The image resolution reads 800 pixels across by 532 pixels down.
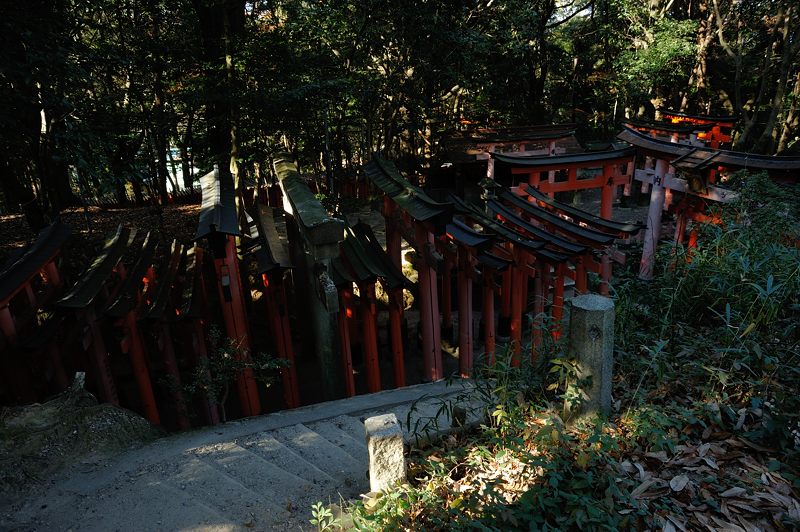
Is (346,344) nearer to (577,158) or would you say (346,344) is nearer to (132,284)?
(132,284)

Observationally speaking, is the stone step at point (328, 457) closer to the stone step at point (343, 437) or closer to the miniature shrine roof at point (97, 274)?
the stone step at point (343, 437)

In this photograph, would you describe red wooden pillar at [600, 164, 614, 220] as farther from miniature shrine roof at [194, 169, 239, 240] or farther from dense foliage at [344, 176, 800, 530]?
miniature shrine roof at [194, 169, 239, 240]

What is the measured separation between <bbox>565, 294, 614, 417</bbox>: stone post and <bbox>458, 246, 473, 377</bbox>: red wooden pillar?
14.0ft

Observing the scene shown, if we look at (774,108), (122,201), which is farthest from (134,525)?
(774,108)

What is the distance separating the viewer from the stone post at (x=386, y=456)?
3.45 metres

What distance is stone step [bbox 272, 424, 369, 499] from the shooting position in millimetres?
4258

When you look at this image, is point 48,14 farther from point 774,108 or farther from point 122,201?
point 774,108

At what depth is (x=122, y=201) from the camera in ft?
52.6

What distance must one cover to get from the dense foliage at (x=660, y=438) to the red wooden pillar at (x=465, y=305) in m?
3.55

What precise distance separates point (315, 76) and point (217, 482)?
31.7ft

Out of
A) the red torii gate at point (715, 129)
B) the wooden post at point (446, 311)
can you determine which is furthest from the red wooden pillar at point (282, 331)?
the red torii gate at point (715, 129)

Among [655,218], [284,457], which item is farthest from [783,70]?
[284,457]

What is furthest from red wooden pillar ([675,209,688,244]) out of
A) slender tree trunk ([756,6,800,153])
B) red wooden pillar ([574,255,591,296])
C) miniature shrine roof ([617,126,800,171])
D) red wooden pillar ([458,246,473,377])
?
slender tree trunk ([756,6,800,153])

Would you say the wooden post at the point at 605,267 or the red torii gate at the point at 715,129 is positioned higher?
the red torii gate at the point at 715,129
